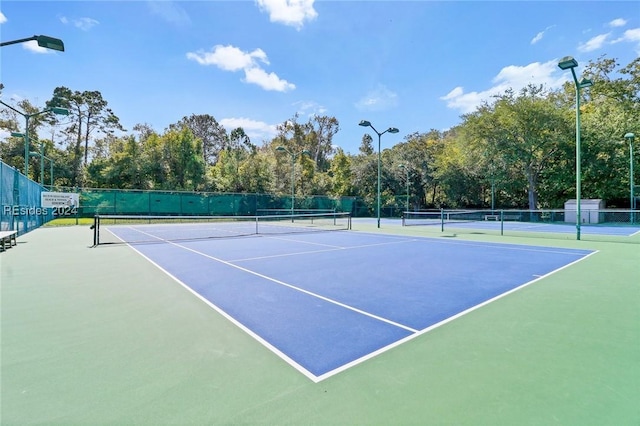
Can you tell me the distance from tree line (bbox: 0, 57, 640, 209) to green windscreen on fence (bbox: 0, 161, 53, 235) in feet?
33.4

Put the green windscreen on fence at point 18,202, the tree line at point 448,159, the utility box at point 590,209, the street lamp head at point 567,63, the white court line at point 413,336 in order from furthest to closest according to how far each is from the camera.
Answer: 1. the tree line at point 448,159
2. the utility box at point 590,209
3. the green windscreen on fence at point 18,202
4. the street lamp head at point 567,63
5. the white court line at point 413,336

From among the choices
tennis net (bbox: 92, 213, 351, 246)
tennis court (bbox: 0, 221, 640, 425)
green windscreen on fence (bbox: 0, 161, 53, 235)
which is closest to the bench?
green windscreen on fence (bbox: 0, 161, 53, 235)

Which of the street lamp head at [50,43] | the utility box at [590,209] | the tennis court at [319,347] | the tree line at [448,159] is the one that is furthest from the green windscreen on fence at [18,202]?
the utility box at [590,209]

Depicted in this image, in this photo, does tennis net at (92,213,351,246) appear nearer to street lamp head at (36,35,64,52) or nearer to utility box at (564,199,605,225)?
street lamp head at (36,35,64,52)

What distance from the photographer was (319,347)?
3.26 m

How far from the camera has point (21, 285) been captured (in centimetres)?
587

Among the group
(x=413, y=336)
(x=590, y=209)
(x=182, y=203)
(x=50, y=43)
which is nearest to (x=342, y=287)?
(x=413, y=336)

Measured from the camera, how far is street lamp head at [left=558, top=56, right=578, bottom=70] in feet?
35.8

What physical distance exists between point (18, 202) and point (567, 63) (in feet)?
70.9

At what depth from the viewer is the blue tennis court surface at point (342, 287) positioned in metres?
3.45

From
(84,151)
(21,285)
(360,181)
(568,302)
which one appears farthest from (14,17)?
(84,151)

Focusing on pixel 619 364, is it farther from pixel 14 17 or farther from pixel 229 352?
pixel 14 17

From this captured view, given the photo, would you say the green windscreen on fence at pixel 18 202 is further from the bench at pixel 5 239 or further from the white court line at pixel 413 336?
the white court line at pixel 413 336

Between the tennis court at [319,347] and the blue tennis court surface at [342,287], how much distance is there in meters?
0.03
